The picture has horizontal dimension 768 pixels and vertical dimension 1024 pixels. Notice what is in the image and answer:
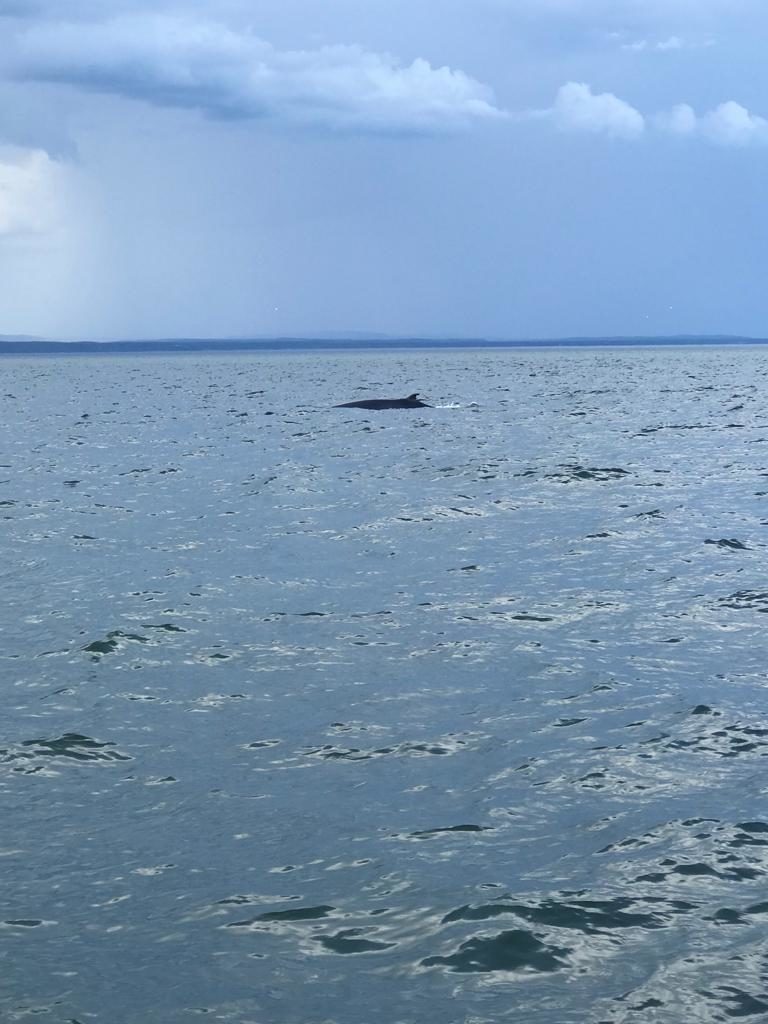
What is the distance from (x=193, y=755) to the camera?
12.7 metres

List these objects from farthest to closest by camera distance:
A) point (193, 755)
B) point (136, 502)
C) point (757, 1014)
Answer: point (136, 502) < point (193, 755) < point (757, 1014)

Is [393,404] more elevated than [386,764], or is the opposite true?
[393,404]

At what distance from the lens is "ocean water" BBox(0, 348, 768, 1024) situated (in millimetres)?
8398

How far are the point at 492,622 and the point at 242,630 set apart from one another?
344 centimetres

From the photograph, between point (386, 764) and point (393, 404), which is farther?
point (393, 404)

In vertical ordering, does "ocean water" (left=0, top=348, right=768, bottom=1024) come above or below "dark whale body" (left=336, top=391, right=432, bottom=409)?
below

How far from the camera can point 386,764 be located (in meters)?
12.4

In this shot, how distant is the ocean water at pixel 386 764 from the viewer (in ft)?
27.6

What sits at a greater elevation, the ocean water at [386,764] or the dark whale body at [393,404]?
the dark whale body at [393,404]

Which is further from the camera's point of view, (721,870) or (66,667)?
(66,667)

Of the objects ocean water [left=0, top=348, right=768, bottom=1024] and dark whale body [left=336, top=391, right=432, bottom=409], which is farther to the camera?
dark whale body [left=336, top=391, right=432, bottom=409]

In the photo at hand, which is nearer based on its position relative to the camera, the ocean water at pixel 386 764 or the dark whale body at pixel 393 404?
the ocean water at pixel 386 764

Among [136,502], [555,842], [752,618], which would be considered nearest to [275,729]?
[555,842]

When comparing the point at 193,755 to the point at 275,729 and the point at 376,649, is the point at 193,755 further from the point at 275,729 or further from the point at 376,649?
the point at 376,649
